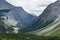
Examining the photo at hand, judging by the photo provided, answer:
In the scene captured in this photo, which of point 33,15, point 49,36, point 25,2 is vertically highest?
point 25,2

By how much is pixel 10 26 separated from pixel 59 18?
7823 mm

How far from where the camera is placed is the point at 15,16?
91.7ft

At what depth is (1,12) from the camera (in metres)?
28.2

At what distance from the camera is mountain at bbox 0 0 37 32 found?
2720cm

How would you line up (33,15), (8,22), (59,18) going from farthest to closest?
(59,18), (8,22), (33,15)

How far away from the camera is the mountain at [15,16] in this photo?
27.2 m

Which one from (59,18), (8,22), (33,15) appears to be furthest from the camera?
(59,18)

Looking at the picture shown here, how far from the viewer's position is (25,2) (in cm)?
2752

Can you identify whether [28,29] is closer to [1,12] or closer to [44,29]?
[44,29]

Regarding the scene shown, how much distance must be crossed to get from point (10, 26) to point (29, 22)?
2.54m

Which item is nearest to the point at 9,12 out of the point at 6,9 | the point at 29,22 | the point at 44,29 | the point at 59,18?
the point at 6,9

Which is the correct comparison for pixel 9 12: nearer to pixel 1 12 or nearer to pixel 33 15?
pixel 1 12

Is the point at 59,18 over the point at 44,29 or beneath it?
over

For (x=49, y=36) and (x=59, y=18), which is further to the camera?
(x=59, y=18)
